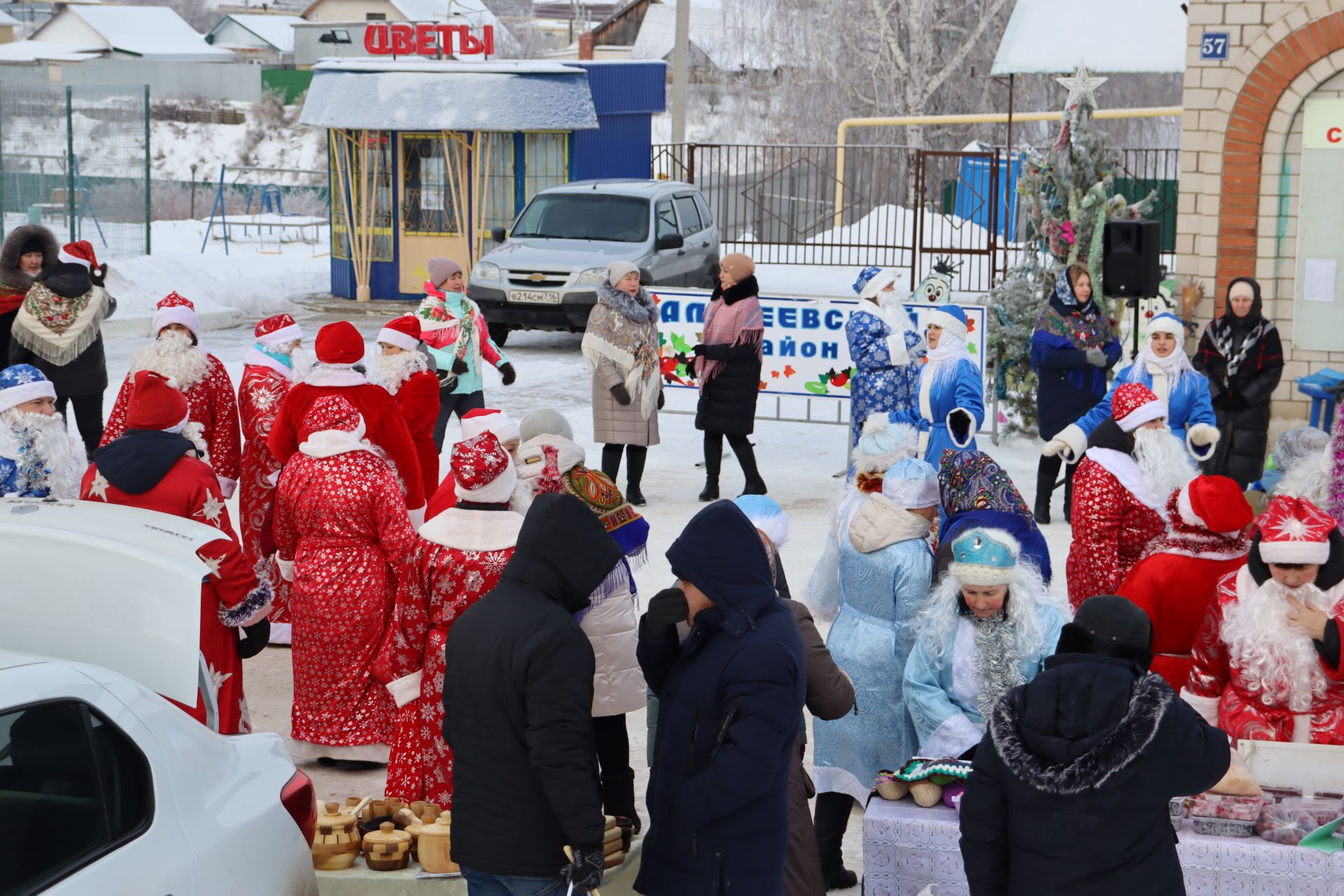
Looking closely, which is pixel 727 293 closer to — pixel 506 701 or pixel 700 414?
pixel 700 414

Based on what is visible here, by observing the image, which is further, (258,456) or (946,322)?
(946,322)

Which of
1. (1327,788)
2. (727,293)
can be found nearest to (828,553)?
(1327,788)

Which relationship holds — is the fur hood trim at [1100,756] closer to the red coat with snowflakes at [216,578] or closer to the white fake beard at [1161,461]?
the red coat with snowflakes at [216,578]

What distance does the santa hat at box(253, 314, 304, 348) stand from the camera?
767 cm

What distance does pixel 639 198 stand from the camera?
19.0 metres

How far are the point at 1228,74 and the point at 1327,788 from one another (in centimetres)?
841

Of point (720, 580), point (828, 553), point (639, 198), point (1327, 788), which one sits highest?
point (639, 198)

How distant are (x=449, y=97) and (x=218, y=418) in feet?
47.5

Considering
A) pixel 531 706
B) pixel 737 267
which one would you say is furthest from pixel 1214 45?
pixel 531 706

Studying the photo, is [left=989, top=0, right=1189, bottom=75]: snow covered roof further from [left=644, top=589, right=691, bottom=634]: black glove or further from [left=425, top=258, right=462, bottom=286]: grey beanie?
[left=644, top=589, right=691, bottom=634]: black glove

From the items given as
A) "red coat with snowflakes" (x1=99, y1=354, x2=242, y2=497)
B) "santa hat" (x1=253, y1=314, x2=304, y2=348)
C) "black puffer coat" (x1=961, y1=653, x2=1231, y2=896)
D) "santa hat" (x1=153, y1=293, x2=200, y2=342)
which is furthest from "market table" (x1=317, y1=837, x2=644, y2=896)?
"santa hat" (x1=153, y1=293, x2=200, y2=342)

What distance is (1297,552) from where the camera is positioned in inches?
188

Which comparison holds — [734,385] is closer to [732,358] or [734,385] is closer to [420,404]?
[732,358]

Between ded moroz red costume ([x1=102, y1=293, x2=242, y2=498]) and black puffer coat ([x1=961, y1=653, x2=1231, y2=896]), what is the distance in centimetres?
503
